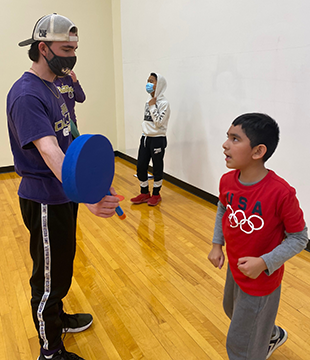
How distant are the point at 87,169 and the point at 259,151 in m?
0.61

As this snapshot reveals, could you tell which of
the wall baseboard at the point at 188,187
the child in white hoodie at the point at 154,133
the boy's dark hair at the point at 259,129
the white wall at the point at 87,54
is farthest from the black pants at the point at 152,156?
the boy's dark hair at the point at 259,129

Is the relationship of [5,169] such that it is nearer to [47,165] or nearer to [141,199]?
[141,199]

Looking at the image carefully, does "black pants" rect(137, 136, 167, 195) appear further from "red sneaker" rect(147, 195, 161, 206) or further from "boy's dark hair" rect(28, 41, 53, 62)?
"boy's dark hair" rect(28, 41, 53, 62)

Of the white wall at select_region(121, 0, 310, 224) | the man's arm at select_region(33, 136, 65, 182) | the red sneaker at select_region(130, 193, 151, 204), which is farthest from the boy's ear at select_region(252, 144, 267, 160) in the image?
the red sneaker at select_region(130, 193, 151, 204)

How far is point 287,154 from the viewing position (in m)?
2.44

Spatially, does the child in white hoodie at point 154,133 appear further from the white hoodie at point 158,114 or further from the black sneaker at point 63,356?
the black sneaker at point 63,356

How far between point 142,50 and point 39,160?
11.4 feet

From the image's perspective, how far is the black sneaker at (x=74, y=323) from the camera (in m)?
1.66

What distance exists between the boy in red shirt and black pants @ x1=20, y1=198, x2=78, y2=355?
0.69 meters

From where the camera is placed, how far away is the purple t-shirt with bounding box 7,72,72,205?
3.41ft

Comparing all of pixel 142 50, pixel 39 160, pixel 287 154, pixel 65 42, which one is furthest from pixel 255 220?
pixel 142 50

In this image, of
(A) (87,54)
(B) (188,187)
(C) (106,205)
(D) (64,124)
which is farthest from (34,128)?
(A) (87,54)

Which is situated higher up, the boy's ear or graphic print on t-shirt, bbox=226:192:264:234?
the boy's ear

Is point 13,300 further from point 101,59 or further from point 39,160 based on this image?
point 101,59
